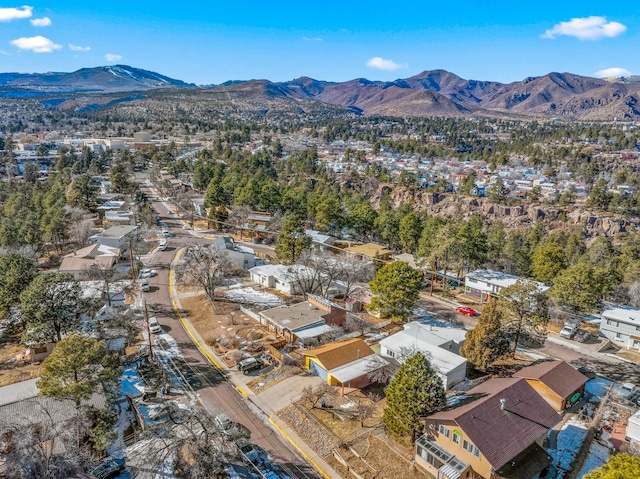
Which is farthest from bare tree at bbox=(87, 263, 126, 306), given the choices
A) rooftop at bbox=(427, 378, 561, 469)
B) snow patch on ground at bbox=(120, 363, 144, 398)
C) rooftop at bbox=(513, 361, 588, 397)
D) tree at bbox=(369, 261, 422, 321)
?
rooftop at bbox=(513, 361, 588, 397)

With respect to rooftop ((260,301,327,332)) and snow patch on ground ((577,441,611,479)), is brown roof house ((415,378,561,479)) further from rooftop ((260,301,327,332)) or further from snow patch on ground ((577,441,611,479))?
rooftop ((260,301,327,332))

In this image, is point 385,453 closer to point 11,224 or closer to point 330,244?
point 330,244

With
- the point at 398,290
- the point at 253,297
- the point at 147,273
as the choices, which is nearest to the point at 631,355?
the point at 398,290

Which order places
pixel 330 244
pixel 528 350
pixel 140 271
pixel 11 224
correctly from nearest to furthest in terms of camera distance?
1. pixel 528 350
2. pixel 140 271
3. pixel 11 224
4. pixel 330 244

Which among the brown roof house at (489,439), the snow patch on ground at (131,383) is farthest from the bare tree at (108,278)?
the brown roof house at (489,439)

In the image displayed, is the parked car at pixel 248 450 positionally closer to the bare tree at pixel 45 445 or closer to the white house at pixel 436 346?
the bare tree at pixel 45 445

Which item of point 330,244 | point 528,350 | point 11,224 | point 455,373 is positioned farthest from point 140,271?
point 528,350

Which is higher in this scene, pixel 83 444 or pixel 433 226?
pixel 433 226
